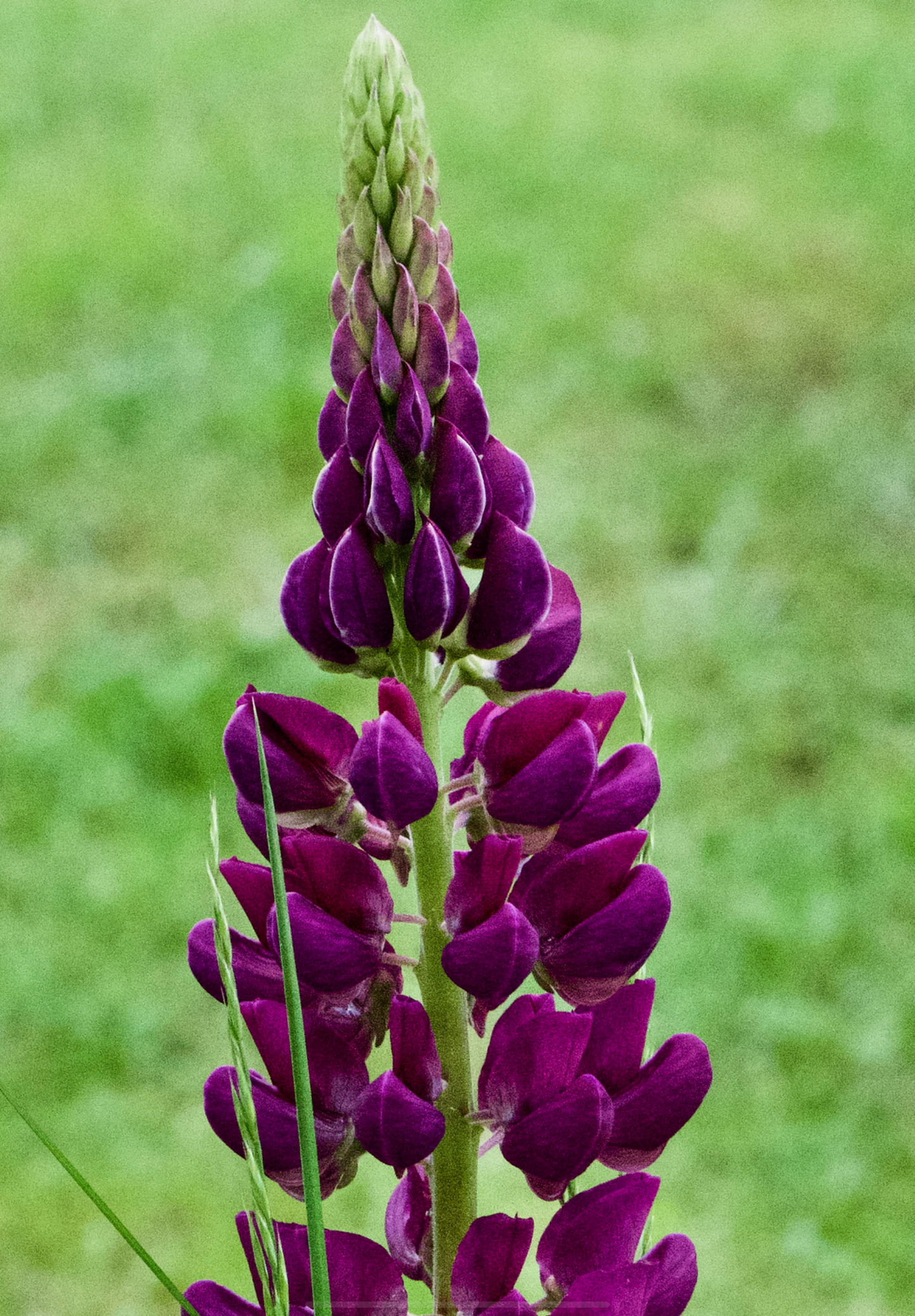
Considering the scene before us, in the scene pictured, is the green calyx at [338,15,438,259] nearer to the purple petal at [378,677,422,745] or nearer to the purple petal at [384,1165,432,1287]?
the purple petal at [378,677,422,745]

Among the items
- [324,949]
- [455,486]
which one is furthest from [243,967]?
[455,486]

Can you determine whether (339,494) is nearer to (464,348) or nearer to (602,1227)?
(464,348)

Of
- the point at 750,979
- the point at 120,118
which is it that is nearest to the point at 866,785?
the point at 750,979

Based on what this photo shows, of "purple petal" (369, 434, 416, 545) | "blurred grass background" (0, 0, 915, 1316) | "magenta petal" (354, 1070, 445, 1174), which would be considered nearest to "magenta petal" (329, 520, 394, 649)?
"purple petal" (369, 434, 416, 545)

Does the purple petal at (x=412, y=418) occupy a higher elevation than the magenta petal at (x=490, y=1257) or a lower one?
higher

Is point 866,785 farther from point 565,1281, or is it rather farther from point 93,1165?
point 565,1281

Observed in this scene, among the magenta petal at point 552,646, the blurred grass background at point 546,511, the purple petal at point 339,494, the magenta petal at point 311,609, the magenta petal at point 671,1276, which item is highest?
the blurred grass background at point 546,511

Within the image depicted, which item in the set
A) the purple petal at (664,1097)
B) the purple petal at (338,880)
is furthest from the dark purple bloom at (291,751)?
the purple petal at (664,1097)

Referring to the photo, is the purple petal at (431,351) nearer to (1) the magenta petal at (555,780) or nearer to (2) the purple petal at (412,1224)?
(1) the magenta petal at (555,780)
